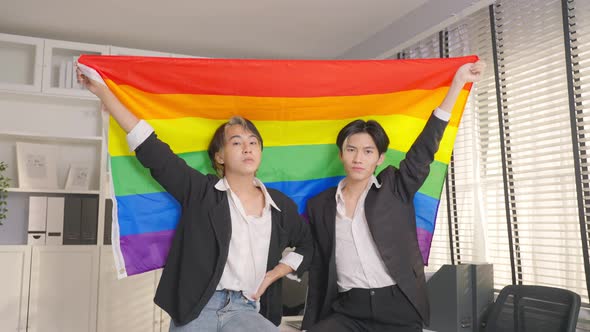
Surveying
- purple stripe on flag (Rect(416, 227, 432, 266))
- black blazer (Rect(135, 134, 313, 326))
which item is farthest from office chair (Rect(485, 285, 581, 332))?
black blazer (Rect(135, 134, 313, 326))

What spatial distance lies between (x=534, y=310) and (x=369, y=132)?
48.2 inches

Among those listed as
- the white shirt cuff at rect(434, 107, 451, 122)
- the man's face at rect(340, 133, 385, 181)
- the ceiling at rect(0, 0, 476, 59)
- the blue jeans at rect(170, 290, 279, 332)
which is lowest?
the blue jeans at rect(170, 290, 279, 332)

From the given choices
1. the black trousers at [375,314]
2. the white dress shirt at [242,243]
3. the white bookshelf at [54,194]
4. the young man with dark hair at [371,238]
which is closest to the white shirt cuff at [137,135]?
the white dress shirt at [242,243]

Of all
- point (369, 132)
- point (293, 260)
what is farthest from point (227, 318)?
point (369, 132)

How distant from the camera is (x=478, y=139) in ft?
11.3

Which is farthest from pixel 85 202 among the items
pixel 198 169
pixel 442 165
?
pixel 442 165

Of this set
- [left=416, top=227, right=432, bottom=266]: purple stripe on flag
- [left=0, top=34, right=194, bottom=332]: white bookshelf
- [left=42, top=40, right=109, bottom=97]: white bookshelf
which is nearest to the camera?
[left=416, top=227, right=432, bottom=266]: purple stripe on flag

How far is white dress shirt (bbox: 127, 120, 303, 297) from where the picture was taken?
2.01 metres

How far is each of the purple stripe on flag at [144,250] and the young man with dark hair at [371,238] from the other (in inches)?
24.3

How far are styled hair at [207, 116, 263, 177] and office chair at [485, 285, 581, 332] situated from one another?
1512 millimetres

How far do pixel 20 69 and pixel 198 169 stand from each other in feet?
8.92

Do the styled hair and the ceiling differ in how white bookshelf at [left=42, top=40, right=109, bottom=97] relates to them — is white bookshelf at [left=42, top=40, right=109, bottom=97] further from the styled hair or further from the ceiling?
the styled hair

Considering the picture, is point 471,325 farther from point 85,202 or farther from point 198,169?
point 85,202

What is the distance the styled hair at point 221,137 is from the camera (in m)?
2.24
